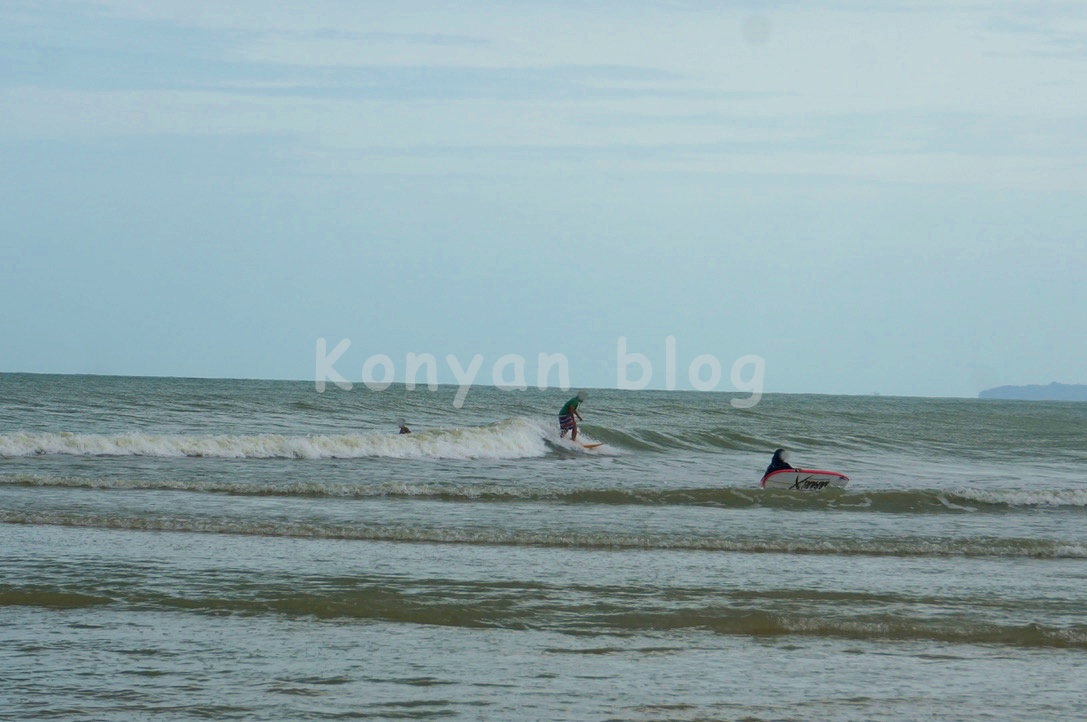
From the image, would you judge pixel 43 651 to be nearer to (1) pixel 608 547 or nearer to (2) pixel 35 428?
(1) pixel 608 547

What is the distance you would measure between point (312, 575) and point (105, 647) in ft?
9.92

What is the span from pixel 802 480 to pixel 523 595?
40.7 feet

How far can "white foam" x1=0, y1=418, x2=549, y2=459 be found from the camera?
2450cm

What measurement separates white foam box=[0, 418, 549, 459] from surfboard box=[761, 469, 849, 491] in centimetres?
935

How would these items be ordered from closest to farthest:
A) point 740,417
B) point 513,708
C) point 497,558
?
point 513,708 < point 497,558 < point 740,417

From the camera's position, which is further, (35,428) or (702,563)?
(35,428)

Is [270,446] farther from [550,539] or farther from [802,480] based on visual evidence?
[550,539]

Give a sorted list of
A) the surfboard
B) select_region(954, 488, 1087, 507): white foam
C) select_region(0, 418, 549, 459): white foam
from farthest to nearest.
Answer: select_region(0, 418, 549, 459): white foam < the surfboard < select_region(954, 488, 1087, 507): white foam

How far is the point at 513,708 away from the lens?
259 inches

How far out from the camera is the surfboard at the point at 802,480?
21.0 metres

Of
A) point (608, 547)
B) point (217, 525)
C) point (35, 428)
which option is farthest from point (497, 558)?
point (35, 428)

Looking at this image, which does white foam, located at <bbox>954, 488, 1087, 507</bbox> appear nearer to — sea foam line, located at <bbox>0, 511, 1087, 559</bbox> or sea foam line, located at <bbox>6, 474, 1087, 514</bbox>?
sea foam line, located at <bbox>6, 474, 1087, 514</bbox>

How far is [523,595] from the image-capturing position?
9.96m

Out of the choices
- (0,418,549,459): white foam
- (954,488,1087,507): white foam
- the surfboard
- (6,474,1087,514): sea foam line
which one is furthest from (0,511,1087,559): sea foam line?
(0,418,549,459): white foam
